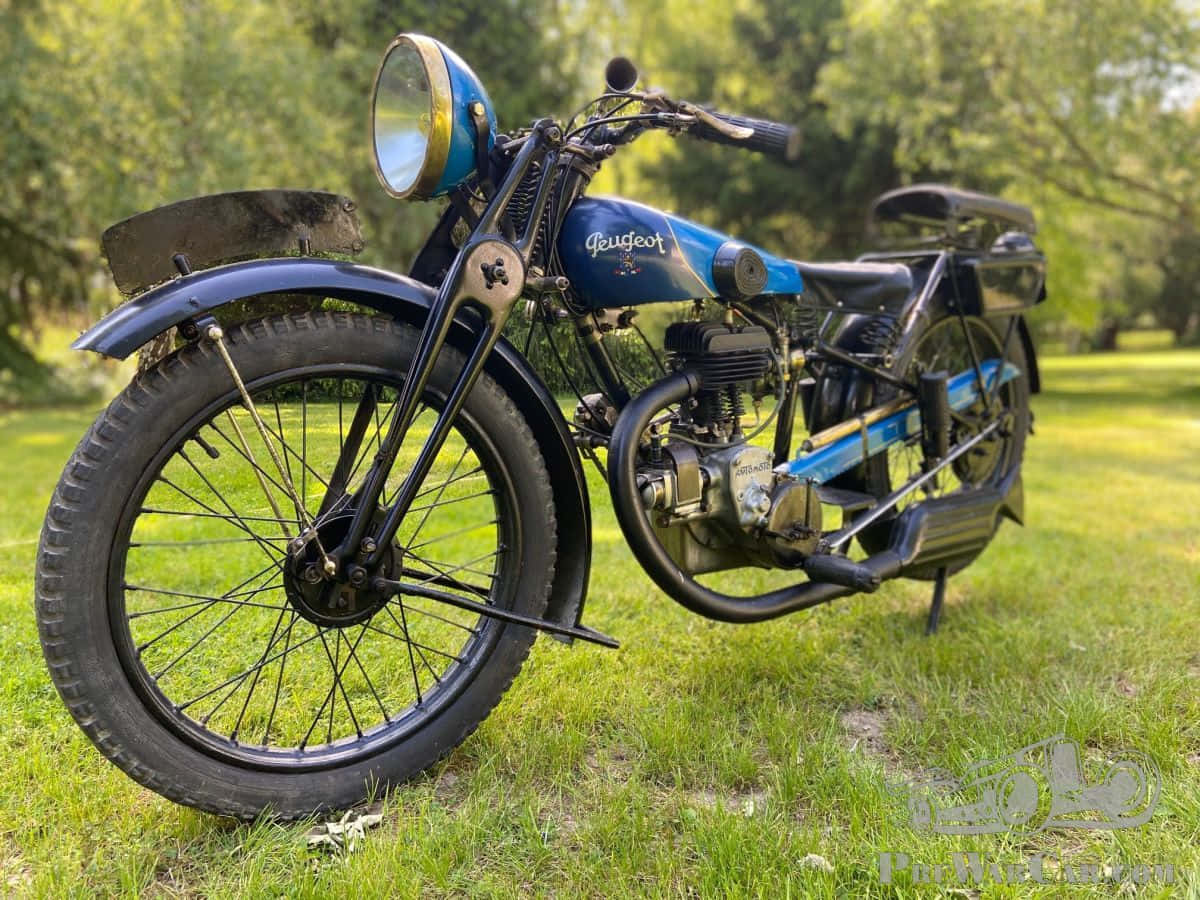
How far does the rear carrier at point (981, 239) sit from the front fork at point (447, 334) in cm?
180

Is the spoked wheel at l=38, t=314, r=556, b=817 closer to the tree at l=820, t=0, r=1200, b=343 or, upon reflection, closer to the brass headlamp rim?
the brass headlamp rim

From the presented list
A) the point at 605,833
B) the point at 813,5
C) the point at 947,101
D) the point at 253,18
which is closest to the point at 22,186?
the point at 253,18

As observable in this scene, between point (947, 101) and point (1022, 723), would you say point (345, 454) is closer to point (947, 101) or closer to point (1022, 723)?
point (1022, 723)

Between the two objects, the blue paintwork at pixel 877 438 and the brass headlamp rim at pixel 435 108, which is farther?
the blue paintwork at pixel 877 438

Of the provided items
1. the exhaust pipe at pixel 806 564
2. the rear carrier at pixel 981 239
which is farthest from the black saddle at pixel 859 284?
the exhaust pipe at pixel 806 564

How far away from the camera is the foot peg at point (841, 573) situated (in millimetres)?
2400

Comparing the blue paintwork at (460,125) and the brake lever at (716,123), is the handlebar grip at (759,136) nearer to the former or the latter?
the brake lever at (716,123)

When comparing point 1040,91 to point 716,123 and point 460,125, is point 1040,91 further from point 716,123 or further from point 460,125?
point 460,125

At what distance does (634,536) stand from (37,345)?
15.2 meters

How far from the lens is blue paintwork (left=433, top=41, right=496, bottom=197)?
74.3 inches

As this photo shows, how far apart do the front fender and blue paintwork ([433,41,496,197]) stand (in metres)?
0.26

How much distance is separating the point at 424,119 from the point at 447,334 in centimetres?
49

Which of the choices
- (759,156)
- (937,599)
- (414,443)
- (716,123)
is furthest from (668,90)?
(759,156)

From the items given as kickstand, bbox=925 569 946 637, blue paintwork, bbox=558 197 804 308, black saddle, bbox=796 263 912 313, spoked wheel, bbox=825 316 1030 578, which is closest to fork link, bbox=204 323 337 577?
blue paintwork, bbox=558 197 804 308
